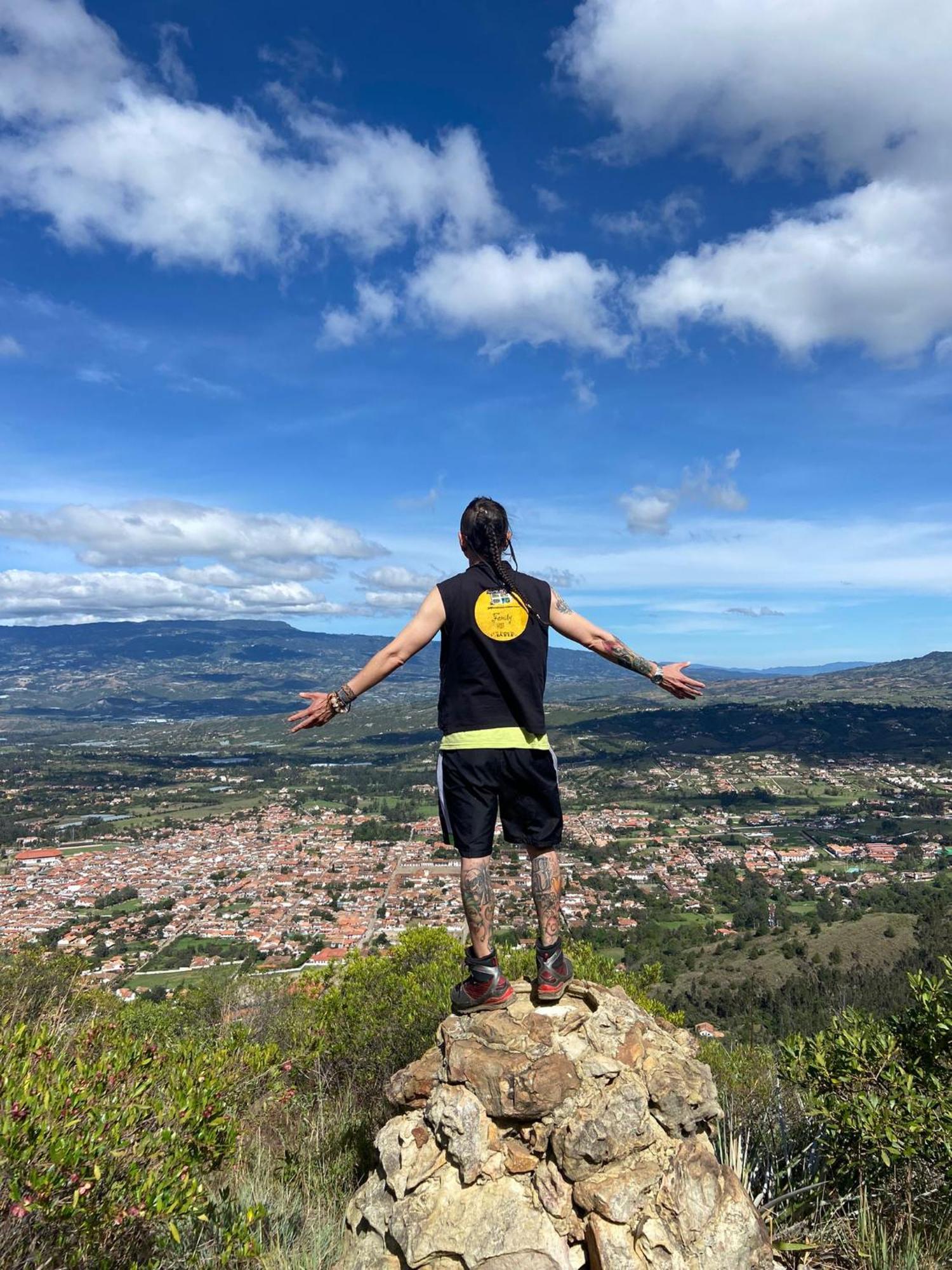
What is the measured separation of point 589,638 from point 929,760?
11112 cm

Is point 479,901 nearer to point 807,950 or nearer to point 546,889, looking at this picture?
point 546,889

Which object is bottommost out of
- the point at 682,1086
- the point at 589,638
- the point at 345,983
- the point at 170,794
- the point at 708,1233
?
the point at 170,794

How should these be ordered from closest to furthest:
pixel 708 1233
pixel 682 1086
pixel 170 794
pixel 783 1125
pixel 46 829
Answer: pixel 708 1233 < pixel 682 1086 < pixel 783 1125 < pixel 46 829 < pixel 170 794

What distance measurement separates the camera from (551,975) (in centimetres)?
410

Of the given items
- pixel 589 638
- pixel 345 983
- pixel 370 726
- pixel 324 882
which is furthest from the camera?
pixel 370 726

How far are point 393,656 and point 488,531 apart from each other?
1.04 metres

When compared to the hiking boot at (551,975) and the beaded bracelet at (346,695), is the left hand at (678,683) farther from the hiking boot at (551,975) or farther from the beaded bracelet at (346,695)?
the beaded bracelet at (346,695)

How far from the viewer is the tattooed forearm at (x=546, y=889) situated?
162 inches

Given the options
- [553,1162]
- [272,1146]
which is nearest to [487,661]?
[553,1162]

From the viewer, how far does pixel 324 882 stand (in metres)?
50.4

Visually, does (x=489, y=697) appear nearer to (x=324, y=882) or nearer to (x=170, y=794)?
(x=324, y=882)

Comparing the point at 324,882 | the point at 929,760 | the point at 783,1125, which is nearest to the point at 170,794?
the point at 324,882

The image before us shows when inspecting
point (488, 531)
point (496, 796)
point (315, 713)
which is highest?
point (488, 531)

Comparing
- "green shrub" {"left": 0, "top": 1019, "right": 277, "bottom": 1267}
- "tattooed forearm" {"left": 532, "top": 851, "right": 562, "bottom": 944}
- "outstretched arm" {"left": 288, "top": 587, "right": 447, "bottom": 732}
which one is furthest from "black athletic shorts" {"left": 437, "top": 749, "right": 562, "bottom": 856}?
"green shrub" {"left": 0, "top": 1019, "right": 277, "bottom": 1267}
